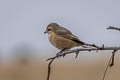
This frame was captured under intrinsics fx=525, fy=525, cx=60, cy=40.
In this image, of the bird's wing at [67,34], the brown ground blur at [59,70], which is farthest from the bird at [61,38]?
the brown ground blur at [59,70]

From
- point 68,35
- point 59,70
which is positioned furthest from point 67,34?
point 59,70

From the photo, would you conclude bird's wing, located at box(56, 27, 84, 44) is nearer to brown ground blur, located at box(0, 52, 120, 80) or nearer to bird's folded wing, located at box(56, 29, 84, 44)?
bird's folded wing, located at box(56, 29, 84, 44)

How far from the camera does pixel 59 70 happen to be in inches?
416

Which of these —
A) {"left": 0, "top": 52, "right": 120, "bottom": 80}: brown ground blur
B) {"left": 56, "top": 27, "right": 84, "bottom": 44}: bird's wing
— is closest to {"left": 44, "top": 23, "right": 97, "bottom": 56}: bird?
{"left": 56, "top": 27, "right": 84, "bottom": 44}: bird's wing

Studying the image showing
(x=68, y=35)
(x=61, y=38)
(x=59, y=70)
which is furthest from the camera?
(x=59, y=70)

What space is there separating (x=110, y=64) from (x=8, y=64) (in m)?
9.69

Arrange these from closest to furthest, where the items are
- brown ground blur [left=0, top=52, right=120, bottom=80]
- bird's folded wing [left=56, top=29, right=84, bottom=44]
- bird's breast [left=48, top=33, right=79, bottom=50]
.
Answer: bird's folded wing [left=56, top=29, right=84, bottom=44], bird's breast [left=48, top=33, right=79, bottom=50], brown ground blur [left=0, top=52, right=120, bottom=80]

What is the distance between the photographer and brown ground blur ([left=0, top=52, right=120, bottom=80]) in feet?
29.3

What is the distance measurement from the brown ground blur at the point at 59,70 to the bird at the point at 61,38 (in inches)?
140

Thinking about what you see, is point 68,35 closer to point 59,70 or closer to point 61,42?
point 61,42

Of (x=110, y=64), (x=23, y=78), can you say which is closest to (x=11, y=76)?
(x=23, y=78)

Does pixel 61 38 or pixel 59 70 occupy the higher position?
pixel 61 38

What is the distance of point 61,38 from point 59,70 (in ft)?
21.5

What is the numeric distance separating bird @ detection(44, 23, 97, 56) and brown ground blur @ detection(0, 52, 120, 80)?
3558mm
